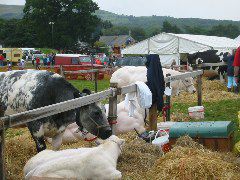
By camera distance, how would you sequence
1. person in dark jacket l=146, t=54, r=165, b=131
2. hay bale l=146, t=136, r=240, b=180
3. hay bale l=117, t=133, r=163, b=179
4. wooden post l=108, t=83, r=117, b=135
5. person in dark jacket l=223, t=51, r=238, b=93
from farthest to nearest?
1. person in dark jacket l=223, t=51, r=238, b=93
2. person in dark jacket l=146, t=54, r=165, b=131
3. wooden post l=108, t=83, r=117, b=135
4. hay bale l=117, t=133, r=163, b=179
5. hay bale l=146, t=136, r=240, b=180

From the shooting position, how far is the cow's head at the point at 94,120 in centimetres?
754

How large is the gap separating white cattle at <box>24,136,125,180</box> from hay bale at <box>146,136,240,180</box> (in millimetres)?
703

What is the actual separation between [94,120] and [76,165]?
1995 mm

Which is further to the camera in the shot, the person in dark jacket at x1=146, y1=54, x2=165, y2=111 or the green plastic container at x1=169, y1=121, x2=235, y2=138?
the person in dark jacket at x1=146, y1=54, x2=165, y2=111

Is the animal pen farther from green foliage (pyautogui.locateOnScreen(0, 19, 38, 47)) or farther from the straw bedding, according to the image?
green foliage (pyautogui.locateOnScreen(0, 19, 38, 47))

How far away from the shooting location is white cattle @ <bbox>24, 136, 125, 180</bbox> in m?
5.50

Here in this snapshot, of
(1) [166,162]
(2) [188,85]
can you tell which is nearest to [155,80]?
(1) [166,162]

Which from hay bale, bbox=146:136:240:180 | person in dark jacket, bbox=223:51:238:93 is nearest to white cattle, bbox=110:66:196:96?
person in dark jacket, bbox=223:51:238:93

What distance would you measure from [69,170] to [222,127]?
11.1 feet

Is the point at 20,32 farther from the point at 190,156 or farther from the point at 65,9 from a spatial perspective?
the point at 190,156

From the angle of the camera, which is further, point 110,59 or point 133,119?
point 110,59

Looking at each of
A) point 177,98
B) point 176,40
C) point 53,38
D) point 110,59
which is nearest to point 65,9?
point 53,38

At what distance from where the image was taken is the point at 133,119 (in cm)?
960

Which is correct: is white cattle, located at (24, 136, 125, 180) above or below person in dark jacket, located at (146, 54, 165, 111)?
below
